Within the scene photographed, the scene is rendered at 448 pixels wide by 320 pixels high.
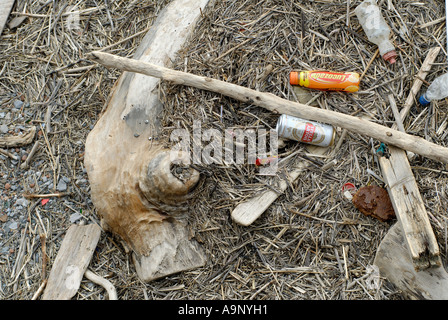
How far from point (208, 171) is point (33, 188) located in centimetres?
149

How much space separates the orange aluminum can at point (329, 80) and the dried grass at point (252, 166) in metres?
0.08

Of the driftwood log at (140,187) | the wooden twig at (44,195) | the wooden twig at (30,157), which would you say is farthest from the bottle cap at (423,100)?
the wooden twig at (30,157)

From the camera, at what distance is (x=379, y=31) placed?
306cm

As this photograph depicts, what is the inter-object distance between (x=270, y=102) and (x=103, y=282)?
1.79 m

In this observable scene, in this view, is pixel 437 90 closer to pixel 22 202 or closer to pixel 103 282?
pixel 103 282

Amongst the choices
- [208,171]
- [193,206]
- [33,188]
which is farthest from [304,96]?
[33,188]

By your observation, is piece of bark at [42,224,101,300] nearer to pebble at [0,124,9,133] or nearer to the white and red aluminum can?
pebble at [0,124,9,133]

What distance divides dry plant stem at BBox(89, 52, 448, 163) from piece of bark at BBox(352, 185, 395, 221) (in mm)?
361

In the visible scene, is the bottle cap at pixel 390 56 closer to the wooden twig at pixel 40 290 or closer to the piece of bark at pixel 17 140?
the piece of bark at pixel 17 140

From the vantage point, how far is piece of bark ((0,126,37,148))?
10.7 ft

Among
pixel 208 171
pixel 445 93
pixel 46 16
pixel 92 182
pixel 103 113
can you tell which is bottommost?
pixel 445 93

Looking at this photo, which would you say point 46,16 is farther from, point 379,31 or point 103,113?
point 379,31

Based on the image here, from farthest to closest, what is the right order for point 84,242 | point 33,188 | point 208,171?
point 33,188 < point 84,242 < point 208,171

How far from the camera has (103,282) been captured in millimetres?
2865
